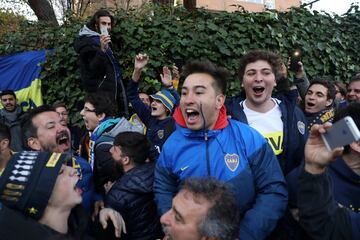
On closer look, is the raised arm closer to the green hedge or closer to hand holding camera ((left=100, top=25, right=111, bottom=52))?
hand holding camera ((left=100, top=25, right=111, bottom=52))

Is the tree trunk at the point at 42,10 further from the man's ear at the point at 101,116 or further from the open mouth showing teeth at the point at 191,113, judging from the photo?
the open mouth showing teeth at the point at 191,113

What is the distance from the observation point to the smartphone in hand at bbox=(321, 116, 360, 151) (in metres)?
1.50

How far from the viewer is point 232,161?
2.46 meters

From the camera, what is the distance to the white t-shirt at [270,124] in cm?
292

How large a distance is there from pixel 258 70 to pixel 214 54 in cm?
312

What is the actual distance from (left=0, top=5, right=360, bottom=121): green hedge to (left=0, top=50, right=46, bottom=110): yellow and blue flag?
17cm

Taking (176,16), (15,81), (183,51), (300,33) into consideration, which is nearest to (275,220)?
(183,51)

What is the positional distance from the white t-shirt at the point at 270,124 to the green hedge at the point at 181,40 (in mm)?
3068

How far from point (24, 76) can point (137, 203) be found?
4.88 metres

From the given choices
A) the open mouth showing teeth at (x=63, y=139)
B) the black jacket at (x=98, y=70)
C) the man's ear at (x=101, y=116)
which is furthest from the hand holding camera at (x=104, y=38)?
the open mouth showing teeth at (x=63, y=139)

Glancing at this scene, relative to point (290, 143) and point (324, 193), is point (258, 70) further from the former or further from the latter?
point (324, 193)

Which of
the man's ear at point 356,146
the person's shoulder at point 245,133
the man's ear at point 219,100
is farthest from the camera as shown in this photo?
the man's ear at point 219,100

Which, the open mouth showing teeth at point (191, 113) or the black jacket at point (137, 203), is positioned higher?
the open mouth showing teeth at point (191, 113)

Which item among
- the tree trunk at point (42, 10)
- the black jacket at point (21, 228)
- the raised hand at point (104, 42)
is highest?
the tree trunk at point (42, 10)
